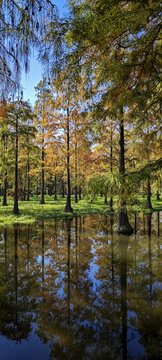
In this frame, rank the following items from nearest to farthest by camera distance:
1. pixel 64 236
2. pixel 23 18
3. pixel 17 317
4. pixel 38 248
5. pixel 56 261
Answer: pixel 23 18, pixel 17 317, pixel 56 261, pixel 38 248, pixel 64 236

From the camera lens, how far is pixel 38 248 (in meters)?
7.84

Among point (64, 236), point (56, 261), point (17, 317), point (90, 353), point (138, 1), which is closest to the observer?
point (90, 353)

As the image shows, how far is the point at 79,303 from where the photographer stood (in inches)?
160

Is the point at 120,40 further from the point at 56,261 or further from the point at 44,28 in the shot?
the point at 56,261

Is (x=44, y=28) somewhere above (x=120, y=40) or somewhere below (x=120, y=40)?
below

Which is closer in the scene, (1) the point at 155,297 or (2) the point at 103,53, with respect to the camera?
(2) the point at 103,53

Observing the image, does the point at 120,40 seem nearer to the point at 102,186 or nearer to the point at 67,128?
the point at 102,186

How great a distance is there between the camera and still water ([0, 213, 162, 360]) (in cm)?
297

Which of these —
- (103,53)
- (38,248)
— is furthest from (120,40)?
(38,248)

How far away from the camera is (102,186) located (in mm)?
4469

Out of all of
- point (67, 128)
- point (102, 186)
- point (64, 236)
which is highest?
point (67, 128)

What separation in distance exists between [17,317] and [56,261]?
9.15ft

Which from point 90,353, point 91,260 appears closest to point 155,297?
point 90,353

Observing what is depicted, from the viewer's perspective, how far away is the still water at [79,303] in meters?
2.97
